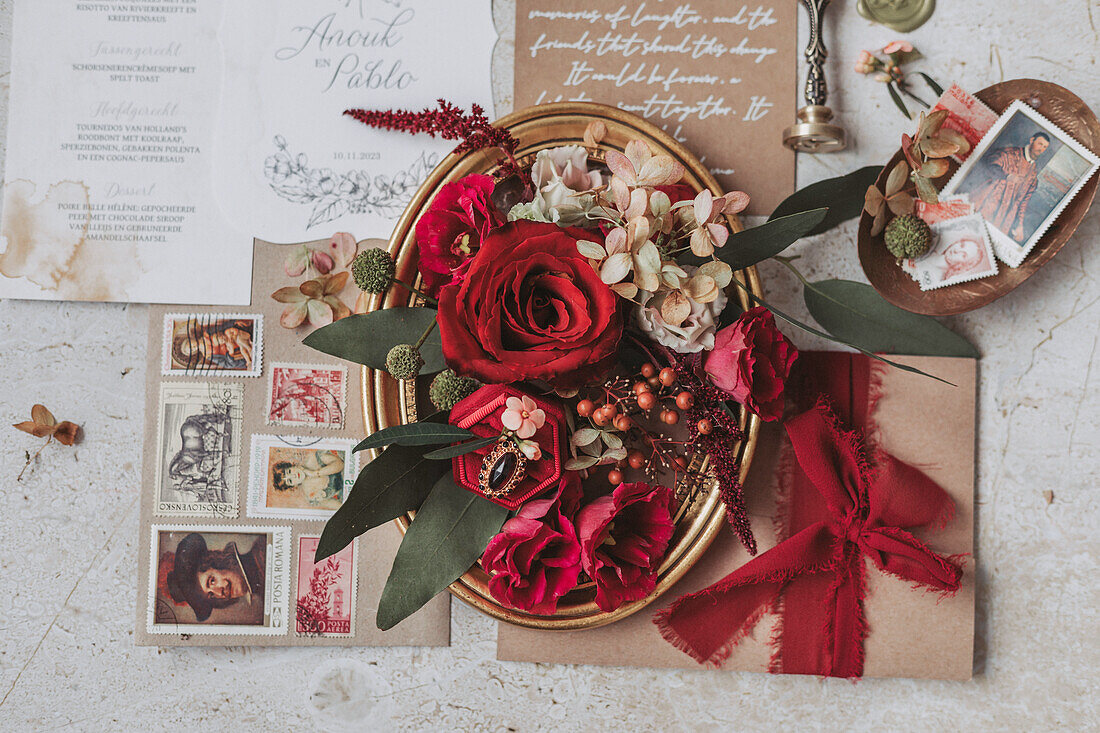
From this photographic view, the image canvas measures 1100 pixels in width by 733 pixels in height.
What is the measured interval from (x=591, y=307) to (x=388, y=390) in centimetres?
26

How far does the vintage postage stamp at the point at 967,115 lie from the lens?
2.13 feet

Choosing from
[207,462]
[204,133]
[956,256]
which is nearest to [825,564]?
[956,256]

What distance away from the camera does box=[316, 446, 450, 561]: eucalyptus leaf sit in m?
0.54

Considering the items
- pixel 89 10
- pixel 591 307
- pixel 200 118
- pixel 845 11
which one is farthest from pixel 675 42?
pixel 89 10

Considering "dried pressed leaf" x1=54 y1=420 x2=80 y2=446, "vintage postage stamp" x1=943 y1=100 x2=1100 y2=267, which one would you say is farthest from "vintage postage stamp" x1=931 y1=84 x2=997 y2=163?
"dried pressed leaf" x1=54 y1=420 x2=80 y2=446

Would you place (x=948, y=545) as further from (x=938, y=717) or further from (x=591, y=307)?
(x=591, y=307)

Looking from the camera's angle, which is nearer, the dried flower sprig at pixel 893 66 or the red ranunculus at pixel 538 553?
the red ranunculus at pixel 538 553

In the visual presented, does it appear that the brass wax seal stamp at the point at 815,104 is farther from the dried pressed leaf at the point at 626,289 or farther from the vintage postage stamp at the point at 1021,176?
the dried pressed leaf at the point at 626,289

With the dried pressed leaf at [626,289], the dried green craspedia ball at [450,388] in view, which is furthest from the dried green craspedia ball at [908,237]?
the dried green craspedia ball at [450,388]

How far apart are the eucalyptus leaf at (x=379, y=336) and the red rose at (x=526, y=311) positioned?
4.2 inches

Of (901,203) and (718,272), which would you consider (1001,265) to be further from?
(718,272)

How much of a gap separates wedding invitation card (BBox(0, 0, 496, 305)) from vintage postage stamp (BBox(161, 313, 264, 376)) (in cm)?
2

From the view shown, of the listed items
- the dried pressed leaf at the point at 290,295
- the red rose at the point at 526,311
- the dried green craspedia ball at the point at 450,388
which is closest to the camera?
the red rose at the point at 526,311

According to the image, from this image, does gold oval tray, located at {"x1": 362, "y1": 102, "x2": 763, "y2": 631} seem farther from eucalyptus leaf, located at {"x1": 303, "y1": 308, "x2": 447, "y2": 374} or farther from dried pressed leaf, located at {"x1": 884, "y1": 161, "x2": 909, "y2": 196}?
dried pressed leaf, located at {"x1": 884, "y1": 161, "x2": 909, "y2": 196}
